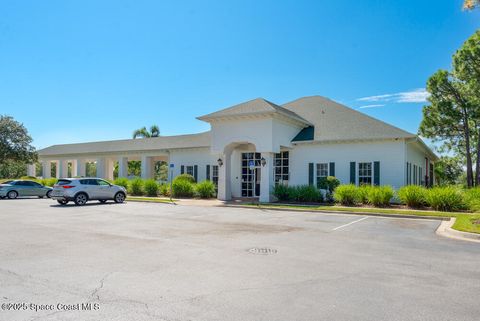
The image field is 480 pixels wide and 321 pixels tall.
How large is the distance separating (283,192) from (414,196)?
754 centimetres

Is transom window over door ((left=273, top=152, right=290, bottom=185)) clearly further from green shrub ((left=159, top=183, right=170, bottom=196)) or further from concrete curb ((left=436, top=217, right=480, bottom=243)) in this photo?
concrete curb ((left=436, top=217, right=480, bottom=243))

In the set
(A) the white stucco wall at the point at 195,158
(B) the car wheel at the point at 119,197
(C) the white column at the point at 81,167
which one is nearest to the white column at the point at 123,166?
(C) the white column at the point at 81,167

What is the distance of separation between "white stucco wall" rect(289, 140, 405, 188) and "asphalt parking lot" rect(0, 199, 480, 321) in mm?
11139

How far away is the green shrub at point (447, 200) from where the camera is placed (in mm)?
17203

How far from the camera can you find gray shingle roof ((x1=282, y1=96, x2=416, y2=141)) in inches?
877

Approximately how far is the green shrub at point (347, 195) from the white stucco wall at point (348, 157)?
8.98 ft

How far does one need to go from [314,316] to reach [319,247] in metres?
4.44

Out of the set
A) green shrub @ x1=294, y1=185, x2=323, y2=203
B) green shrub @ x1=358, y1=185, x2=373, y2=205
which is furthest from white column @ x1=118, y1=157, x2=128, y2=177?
green shrub @ x1=358, y1=185, x2=373, y2=205

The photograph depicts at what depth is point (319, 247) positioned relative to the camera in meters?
→ 8.77

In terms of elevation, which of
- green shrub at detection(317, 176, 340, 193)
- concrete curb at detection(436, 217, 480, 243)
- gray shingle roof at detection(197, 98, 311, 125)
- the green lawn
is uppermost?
gray shingle roof at detection(197, 98, 311, 125)

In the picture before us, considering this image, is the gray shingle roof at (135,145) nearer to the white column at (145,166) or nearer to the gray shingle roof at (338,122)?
the white column at (145,166)

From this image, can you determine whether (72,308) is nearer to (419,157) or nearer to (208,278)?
(208,278)

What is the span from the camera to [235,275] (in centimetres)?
619

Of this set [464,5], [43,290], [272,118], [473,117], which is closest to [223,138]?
[272,118]
